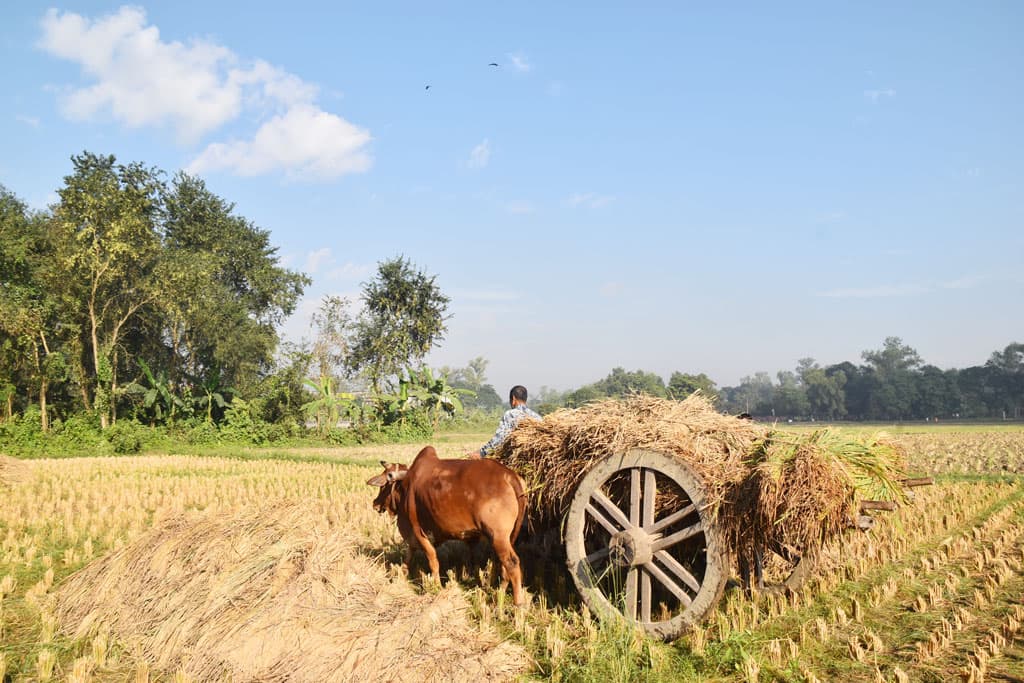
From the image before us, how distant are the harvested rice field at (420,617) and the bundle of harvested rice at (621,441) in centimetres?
101

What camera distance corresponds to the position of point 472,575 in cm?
652

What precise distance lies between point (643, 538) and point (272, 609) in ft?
8.51

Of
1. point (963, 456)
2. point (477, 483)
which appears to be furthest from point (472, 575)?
point (963, 456)

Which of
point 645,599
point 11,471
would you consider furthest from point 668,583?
point 11,471

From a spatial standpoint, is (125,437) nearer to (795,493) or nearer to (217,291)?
(217,291)

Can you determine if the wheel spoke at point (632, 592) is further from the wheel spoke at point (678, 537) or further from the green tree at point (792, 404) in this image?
the green tree at point (792, 404)

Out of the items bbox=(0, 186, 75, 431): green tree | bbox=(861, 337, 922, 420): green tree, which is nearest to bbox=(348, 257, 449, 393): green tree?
bbox=(0, 186, 75, 431): green tree

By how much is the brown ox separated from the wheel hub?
3.23 ft

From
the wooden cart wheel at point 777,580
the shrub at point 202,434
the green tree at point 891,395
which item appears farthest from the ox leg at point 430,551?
the green tree at point 891,395

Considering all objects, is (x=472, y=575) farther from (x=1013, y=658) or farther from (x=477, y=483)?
(x=1013, y=658)

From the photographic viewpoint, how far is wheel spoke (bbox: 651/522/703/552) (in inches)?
171

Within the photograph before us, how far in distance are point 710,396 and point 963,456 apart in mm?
18800

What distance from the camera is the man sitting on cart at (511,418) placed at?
606 cm

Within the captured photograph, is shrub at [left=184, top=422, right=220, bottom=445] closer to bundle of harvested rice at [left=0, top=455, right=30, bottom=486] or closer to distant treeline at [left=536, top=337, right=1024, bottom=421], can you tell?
bundle of harvested rice at [left=0, top=455, right=30, bottom=486]
